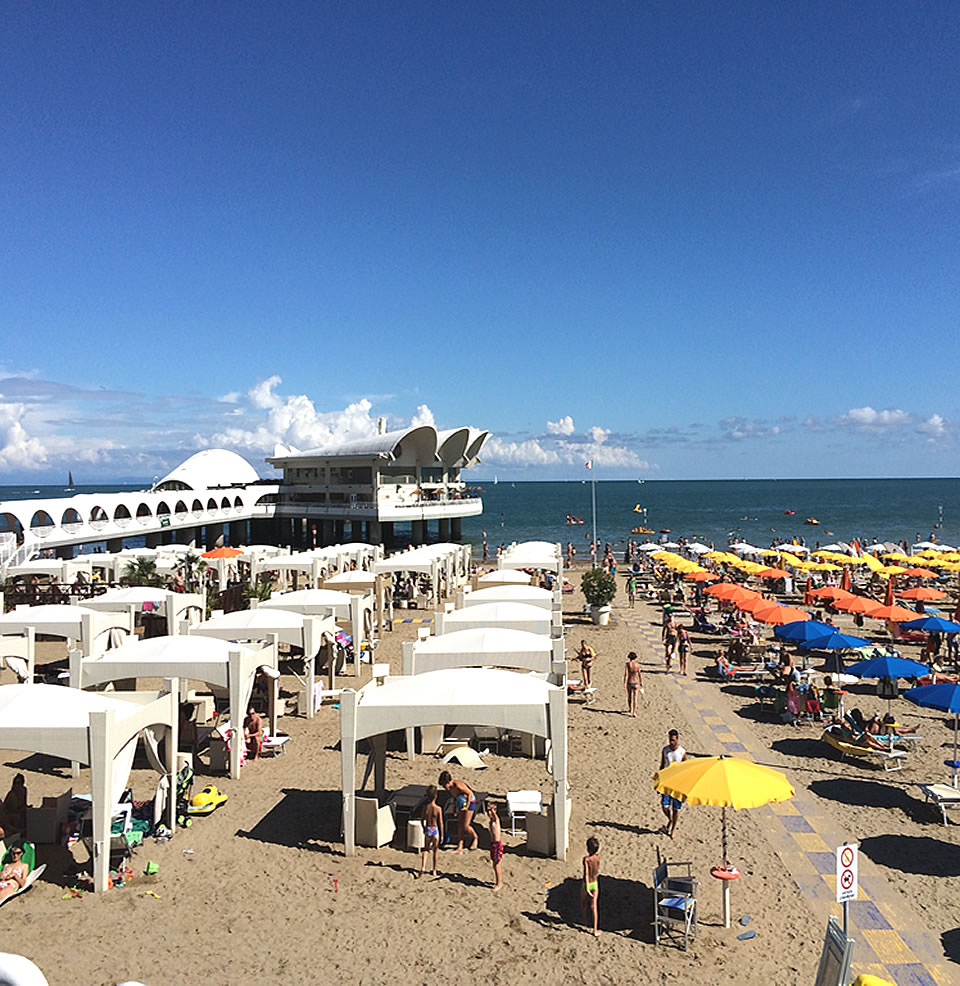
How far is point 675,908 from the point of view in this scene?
23.4 feet

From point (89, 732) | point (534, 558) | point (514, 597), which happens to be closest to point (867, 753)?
point (514, 597)

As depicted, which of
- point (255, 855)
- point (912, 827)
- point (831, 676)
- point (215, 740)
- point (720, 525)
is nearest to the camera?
point (255, 855)

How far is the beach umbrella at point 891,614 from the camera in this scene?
18984mm

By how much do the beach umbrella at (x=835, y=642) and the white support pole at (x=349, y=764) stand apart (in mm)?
10125

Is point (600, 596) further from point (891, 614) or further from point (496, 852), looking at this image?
point (496, 852)

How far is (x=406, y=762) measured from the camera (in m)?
11.9

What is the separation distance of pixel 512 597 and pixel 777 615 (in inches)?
241

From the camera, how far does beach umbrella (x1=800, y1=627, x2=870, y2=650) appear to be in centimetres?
1486

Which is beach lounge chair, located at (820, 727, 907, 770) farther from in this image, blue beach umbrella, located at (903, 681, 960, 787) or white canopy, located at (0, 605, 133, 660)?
white canopy, located at (0, 605, 133, 660)

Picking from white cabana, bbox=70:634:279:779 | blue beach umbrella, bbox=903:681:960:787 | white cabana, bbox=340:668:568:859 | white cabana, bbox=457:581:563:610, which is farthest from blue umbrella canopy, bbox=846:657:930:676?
white cabana, bbox=70:634:279:779

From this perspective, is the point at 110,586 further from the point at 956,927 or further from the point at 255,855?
the point at 956,927

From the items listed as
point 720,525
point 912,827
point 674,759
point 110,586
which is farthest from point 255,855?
point 720,525

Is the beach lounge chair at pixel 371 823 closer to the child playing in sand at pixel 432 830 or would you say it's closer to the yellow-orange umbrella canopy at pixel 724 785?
the child playing in sand at pixel 432 830

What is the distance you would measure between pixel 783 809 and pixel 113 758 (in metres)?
7.97
